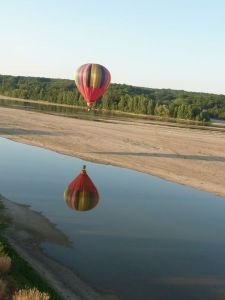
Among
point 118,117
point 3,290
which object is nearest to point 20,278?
point 3,290

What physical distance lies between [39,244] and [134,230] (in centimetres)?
408

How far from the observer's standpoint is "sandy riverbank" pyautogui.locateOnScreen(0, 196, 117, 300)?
12227 mm

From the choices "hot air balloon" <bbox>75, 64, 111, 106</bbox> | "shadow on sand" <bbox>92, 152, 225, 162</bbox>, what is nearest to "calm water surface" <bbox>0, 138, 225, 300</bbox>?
"shadow on sand" <bbox>92, 152, 225, 162</bbox>

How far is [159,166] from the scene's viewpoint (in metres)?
31.4

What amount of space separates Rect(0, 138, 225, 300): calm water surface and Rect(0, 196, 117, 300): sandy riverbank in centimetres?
36

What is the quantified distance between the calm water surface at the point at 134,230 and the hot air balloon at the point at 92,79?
30.9 feet

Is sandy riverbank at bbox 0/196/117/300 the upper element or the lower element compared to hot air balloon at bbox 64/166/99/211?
lower

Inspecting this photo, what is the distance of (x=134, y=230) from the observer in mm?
17953

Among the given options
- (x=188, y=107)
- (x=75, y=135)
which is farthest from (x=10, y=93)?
(x=75, y=135)

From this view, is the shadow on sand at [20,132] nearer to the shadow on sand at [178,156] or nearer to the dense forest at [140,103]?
the shadow on sand at [178,156]

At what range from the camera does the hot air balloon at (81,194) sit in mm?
20891

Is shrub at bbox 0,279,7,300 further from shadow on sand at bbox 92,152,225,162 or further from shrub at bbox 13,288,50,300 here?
shadow on sand at bbox 92,152,225,162

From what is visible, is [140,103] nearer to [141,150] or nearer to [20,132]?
[20,132]

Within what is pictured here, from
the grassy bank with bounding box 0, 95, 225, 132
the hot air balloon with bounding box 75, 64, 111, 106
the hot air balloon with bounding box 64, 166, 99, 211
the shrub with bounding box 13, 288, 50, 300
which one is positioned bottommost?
the hot air balloon with bounding box 64, 166, 99, 211
